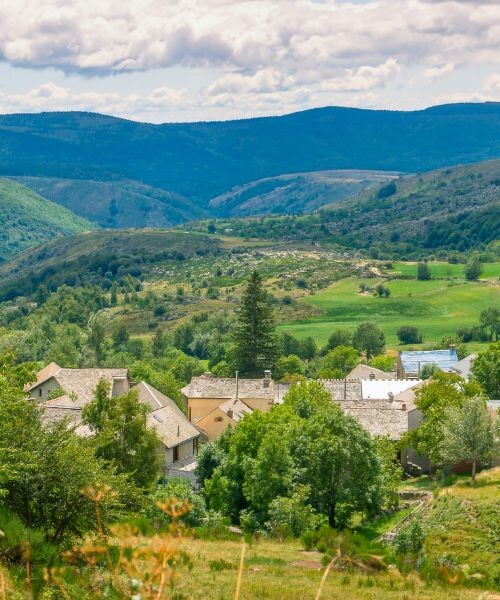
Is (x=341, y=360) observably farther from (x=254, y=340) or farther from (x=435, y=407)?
(x=435, y=407)

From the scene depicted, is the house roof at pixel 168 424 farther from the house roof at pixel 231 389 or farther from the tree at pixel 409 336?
the tree at pixel 409 336

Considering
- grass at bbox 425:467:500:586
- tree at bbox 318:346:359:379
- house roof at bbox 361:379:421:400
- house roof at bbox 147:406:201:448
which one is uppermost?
tree at bbox 318:346:359:379

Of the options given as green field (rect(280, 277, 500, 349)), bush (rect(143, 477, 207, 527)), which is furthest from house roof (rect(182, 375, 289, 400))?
green field (rect(280, 277, 500, 349))

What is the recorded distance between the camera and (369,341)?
13350cm

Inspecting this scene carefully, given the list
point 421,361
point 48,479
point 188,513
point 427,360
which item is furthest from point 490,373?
point 48,479

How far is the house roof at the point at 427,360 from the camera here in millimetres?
98000

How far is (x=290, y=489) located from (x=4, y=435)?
2069 cm

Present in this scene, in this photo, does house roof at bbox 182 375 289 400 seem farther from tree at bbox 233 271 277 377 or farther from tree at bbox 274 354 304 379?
tree at bbox 274 354 304 379

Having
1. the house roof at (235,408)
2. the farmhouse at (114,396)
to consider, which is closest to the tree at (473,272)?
the house roof at (235,408)

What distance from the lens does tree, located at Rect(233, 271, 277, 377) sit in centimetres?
10144

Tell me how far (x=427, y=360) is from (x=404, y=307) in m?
72.0

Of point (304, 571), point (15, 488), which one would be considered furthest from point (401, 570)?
point (15, 488)

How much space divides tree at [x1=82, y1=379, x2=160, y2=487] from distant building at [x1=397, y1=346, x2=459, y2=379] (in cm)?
5591

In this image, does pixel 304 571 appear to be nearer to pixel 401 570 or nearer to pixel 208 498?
pixel 401 570
